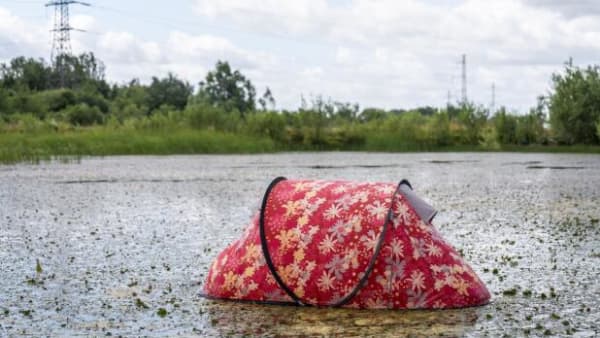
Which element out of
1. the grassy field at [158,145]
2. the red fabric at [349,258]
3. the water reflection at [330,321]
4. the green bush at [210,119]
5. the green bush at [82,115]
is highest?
the green bush at [82,115]

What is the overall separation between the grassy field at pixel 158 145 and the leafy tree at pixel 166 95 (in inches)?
1816

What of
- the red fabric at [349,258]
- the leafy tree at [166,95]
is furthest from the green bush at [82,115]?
the red fabric at [349,258]

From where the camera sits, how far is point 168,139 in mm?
47906

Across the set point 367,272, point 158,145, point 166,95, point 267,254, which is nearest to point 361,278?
point 367,272

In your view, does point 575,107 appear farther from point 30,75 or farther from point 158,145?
point 30,75

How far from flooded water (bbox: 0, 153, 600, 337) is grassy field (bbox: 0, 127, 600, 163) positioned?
58.2 ft

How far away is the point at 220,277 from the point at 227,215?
764cm

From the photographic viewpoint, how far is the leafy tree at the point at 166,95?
97.3 meters

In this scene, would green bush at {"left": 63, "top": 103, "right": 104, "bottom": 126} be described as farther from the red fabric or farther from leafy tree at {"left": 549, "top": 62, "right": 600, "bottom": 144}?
the red fabric

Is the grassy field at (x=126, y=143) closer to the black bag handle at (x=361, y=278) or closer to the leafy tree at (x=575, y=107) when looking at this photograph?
the leafy tree at (x=575, y=107)

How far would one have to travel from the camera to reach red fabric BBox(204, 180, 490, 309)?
810cm

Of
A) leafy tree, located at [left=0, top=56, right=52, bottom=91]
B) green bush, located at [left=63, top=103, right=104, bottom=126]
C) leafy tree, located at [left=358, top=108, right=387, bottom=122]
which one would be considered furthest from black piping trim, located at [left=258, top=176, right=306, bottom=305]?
leafy tree, located at [left=0, top=56, right=52, bottom=91]

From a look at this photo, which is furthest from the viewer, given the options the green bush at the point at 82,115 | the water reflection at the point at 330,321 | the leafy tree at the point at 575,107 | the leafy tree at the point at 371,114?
the green bush at the point at 82,115

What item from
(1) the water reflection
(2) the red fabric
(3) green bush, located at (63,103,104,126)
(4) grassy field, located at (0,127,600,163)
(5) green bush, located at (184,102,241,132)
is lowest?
(1) the water reflection
